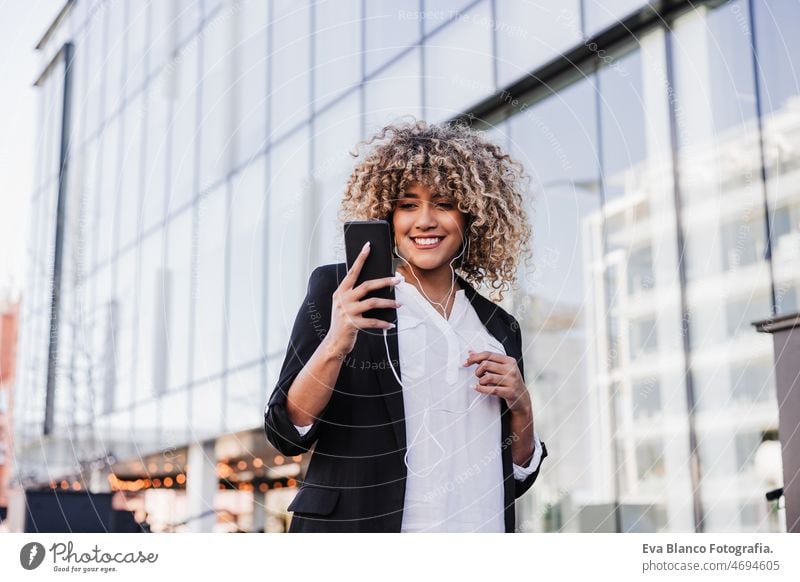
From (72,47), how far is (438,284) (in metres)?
6.91

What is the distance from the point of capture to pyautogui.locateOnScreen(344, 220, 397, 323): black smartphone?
200cm

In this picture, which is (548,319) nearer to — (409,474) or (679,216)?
(679,216)

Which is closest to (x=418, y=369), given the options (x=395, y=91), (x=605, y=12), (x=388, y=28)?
(x=605, y=12)

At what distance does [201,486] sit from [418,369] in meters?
8.93

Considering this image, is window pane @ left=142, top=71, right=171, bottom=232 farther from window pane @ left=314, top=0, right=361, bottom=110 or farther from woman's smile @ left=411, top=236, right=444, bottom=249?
woman's smile @ left=411, top=236, right=444, bottom=249

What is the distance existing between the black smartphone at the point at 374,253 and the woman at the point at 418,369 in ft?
Answer: 0.08

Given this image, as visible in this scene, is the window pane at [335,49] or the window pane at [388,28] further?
the window pane at [335,49]

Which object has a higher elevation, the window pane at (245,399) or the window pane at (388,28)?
the window pane at (388,28)

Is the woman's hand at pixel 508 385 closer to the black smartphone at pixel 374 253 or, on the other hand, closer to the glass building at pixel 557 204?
the black smartphone at pixel 374 253

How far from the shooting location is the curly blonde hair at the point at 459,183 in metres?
2.21

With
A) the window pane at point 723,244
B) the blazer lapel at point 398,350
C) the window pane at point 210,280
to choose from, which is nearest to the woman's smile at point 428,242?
the blazer lapel at point 398,350

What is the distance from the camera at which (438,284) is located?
2189mm

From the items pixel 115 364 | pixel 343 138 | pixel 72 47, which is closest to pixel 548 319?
pixel 343 138
